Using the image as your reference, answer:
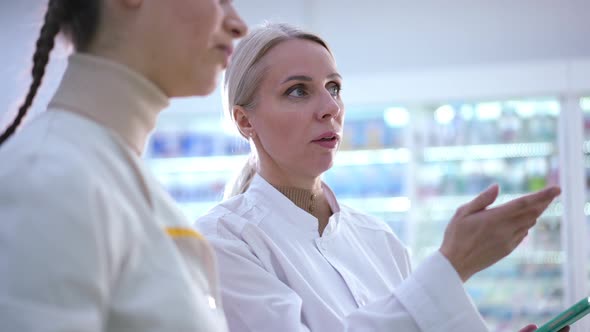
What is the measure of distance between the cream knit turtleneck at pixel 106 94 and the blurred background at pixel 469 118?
3.63 meters

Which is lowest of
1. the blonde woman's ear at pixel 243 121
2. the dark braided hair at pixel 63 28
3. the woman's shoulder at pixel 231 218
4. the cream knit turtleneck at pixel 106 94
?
the woman's shoulder at pixel 231 218

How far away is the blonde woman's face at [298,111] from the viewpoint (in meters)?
1.43

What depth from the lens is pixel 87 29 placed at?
73 cm

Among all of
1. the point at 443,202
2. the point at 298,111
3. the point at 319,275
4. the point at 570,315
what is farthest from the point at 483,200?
the point at 443,202

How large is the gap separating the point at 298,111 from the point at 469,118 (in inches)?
135

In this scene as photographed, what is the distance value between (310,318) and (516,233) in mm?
443

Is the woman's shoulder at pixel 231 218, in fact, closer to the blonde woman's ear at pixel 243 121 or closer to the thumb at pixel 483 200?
the blonde woman's ear at pixel 243 121

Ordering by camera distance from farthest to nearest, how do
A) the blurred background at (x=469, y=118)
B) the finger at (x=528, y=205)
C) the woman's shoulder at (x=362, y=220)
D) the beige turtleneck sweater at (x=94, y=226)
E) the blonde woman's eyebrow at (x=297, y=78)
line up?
the blurred background at (x=469, y=118) → the woman's shoulder at (x=362, y=220) → the blonde woman's eyebrow at (x=297, y=78) → the finger at (x=528, y=205) → the beige turtleneck sweater at (x=94, y=226)

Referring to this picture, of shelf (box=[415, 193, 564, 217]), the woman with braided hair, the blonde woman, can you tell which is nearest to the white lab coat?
the blonde woman

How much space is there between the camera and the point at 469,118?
15.1ft

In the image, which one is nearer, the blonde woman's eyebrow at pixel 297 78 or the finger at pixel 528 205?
the finger at pixel 528 205

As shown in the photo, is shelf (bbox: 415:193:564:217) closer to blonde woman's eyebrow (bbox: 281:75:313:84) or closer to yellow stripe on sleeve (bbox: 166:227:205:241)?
blonde woman's eyebrow (bbox: 281:75:313:84)

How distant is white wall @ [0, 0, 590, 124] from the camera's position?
433 centimetres

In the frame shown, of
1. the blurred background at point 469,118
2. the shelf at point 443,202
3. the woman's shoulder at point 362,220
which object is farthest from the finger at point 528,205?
the shelf at point 443,202
